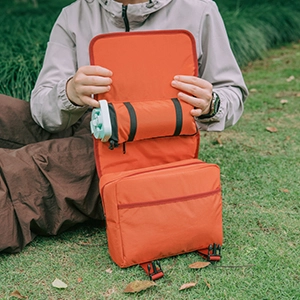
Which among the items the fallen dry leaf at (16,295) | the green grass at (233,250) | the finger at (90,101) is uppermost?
the finger at (90,101)

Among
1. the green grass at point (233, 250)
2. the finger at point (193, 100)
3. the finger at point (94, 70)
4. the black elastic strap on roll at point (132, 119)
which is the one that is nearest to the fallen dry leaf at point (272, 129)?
the green grass at point (233, 250)

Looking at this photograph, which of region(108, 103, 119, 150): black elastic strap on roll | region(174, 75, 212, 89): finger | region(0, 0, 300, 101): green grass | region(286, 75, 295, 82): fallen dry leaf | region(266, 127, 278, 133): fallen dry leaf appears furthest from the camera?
region(286, 75, 295, 82): fallen dry leaf

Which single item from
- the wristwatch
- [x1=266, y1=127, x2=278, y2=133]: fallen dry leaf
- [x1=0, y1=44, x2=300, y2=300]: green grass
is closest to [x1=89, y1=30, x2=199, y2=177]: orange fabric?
the wristwatch

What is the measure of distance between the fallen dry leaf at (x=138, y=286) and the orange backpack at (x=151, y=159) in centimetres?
5

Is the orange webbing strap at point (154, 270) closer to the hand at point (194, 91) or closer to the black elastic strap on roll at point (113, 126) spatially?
the black elastic strap on roll at point (113, 126)

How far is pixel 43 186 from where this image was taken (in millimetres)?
2301

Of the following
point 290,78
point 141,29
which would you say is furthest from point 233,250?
point 290,78

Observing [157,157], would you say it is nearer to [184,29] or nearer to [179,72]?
[179,72]

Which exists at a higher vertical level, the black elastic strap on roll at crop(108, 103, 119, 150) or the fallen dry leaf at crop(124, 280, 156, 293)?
the black elastic strap on roll at crop(108, 103, 119, 150)

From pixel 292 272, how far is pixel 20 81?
9.28 ft

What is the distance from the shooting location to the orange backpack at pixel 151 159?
2.03 m

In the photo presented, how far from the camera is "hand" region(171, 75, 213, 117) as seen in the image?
7.11ft

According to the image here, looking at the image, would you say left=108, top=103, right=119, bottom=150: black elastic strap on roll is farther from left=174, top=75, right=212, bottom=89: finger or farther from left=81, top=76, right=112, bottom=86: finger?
left=174, top=75, right=212, bottom=89: finger

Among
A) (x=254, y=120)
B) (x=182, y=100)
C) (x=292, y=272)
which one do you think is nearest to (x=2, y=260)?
(x=182, y=100)
